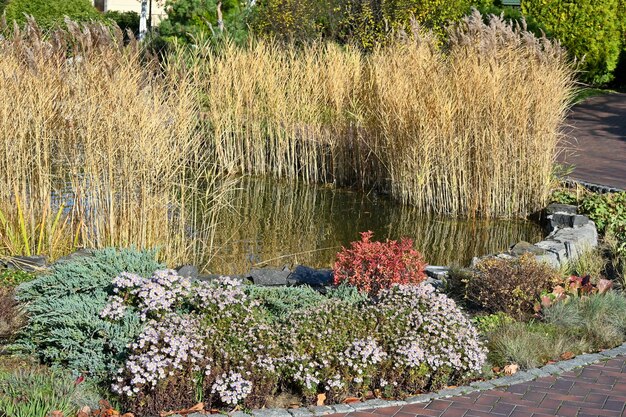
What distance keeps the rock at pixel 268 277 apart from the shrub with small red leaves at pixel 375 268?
0.63 m

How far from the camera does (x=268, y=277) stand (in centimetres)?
709

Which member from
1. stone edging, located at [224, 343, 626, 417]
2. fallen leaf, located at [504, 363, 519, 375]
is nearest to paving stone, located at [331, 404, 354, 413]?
stone edging, located at [224, 343, 626, 417]

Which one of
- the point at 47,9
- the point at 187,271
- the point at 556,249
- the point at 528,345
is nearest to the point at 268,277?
the point at 187,271

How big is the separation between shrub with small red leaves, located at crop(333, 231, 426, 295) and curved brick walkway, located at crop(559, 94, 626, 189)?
14.3ft

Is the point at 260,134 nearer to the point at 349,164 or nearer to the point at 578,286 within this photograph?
the point at 349,164

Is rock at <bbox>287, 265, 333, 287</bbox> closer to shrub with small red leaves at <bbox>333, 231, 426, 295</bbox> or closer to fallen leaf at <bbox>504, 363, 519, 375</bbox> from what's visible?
shrub with small red leaves at <bbox>333, 231, 426, 295</bbox>

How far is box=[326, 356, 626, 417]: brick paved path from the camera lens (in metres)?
4.82

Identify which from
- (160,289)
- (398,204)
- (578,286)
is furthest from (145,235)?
(398,204)

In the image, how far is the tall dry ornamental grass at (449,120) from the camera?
32.2 feet

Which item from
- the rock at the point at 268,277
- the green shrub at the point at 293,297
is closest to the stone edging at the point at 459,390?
the green shrub at the point at 293,297

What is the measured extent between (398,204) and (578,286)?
13.1ft

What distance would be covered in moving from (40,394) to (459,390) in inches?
88.2

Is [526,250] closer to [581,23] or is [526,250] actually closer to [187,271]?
[187,271]

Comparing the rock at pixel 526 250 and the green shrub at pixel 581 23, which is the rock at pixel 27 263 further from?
the green shrub at pixel 581 23
